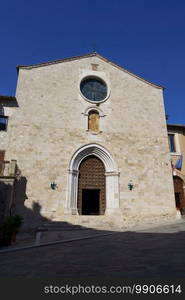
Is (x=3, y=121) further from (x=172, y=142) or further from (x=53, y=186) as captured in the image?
(x=172, y=142)

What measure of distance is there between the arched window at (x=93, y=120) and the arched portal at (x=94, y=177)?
54.0 inches

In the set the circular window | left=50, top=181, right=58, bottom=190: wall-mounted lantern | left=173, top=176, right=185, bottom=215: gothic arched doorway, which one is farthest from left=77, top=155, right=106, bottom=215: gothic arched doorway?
left=173, top=176, right=185, bottom=215: gothic arched doorway

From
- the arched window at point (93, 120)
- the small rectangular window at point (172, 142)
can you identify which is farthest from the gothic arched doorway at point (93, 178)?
the small rectangular window at point (172, 142)

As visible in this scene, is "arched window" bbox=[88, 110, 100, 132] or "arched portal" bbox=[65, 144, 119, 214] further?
"arched window" bbox=[88, 110, 100, 132]

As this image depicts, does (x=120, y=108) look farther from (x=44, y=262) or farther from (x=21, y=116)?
(x=44, y=262)

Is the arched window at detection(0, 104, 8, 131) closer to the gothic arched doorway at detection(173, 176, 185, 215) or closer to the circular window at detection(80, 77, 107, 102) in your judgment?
the circular window at detection(80, 77, 107, 102)

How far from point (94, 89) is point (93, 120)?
2844 mm

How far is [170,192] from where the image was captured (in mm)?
14469

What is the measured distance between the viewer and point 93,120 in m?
15.1

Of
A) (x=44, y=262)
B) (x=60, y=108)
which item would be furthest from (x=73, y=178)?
(x=44, y=262)

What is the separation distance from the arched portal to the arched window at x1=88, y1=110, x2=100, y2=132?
1.37 meters

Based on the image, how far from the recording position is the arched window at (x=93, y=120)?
48.9ft

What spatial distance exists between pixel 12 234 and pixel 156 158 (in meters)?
10.7

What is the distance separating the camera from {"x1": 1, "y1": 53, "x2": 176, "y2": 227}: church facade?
12508 millimetres
